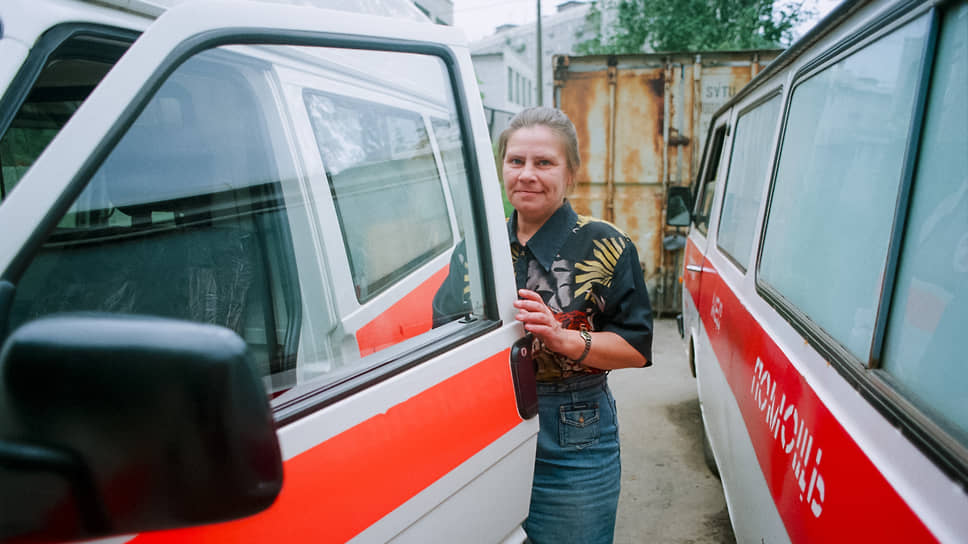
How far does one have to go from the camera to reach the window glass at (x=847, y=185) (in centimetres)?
125

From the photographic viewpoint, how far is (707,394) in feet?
10.5

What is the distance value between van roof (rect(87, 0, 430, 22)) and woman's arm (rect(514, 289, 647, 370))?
2.48ft

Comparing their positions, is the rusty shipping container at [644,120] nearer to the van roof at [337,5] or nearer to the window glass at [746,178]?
the window glass at [746,178]

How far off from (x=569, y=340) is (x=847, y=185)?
78cm

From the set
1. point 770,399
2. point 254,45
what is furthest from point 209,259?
point 770,399

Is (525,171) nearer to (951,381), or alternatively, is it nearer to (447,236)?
(447,236)

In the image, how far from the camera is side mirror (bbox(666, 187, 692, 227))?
4.50 m

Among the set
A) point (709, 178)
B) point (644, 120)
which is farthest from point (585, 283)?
point (644, 120)

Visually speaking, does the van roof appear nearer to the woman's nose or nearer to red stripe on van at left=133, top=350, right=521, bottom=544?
the woman's nose

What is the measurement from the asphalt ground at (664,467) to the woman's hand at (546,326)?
1.94 metres

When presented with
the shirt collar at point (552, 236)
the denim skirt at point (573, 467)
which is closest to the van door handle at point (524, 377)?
the denim skirt at point (573, 467)

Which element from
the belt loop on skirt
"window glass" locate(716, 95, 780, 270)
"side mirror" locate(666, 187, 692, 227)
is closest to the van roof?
the belt loop on skirt

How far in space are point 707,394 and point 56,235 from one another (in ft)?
9.78

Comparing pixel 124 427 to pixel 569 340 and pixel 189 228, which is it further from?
pixel 569 340
